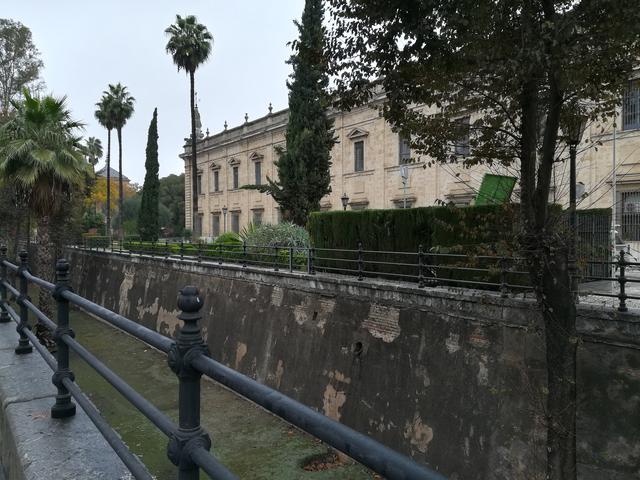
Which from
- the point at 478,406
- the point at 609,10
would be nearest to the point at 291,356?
the point at 478,406

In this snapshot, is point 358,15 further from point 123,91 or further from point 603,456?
point 123,91

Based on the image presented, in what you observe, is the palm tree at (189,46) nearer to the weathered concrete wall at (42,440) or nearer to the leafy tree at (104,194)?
the leafy tree at (104,194)

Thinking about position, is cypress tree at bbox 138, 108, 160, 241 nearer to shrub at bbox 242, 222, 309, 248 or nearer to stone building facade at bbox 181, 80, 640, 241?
stone building facade at bbox 181, 80, 640, 241

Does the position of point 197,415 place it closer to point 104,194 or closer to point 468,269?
point 468,269

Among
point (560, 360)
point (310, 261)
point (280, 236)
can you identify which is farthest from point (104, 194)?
point (560, 360)

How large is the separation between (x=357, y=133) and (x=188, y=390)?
1204 inches

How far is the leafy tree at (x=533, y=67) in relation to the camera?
532 cm

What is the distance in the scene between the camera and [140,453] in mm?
10562

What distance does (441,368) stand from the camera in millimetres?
9289

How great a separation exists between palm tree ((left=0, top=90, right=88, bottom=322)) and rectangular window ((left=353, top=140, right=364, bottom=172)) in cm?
1662

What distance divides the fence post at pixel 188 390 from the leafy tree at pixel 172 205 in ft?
207

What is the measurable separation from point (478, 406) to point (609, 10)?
610cm

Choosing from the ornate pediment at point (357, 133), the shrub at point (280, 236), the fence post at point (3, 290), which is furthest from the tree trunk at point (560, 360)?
the ornate pediment at point (357, 133)

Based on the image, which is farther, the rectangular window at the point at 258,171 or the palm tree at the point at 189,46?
the rectangular window at the point at 258,171
